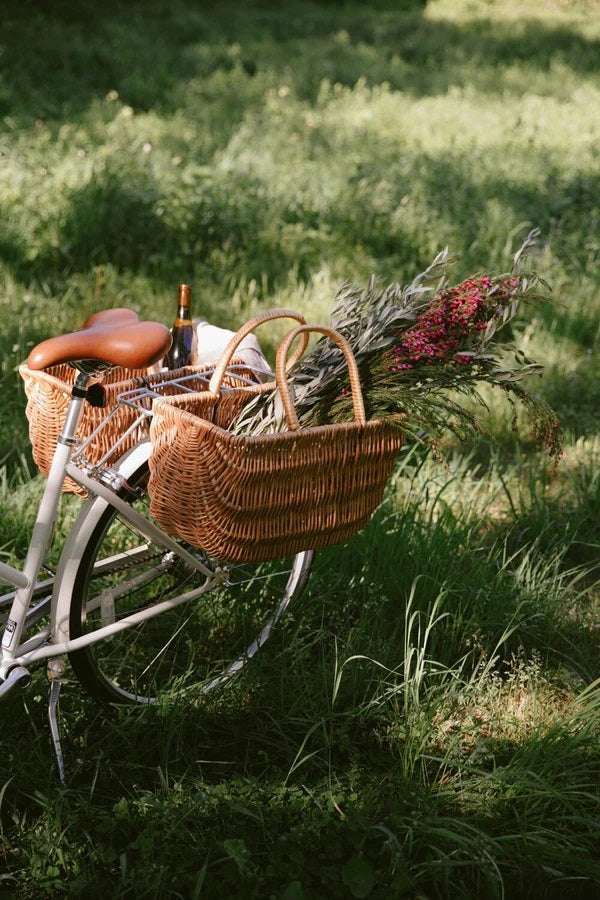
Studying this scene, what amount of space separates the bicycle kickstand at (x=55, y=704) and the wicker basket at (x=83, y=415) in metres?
0.47

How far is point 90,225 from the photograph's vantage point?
5570 millimetres

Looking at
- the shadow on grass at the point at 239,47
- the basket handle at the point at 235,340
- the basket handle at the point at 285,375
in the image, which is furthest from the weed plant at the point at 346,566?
the basket handle at the point at 235,340

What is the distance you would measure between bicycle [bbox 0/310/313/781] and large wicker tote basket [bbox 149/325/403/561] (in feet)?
0.67

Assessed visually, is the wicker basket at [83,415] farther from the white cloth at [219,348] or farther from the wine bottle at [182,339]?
the wine bottle at [182,339]

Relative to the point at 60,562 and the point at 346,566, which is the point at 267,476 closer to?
the point at 60,562

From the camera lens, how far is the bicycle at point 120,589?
2.13 meters

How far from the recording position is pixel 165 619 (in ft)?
9.22

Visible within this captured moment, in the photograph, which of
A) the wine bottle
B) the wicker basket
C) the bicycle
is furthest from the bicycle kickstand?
the wine bottle

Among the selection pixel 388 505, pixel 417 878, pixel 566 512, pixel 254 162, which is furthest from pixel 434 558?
pixel 254 162

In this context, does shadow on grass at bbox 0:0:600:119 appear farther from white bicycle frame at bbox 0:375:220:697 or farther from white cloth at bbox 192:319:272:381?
white bicycle frame at bbox 0:375:220:697

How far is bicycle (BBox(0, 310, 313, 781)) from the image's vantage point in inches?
83.9

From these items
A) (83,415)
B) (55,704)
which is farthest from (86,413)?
(55,704)

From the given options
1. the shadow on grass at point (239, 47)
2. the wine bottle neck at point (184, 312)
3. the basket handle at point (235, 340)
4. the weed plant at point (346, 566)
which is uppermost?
the shadow on grass at point (239, 47)

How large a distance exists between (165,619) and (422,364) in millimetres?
1203
